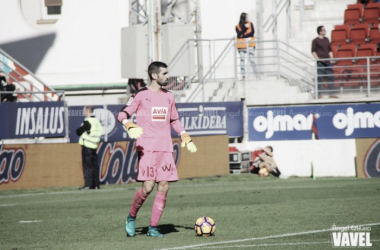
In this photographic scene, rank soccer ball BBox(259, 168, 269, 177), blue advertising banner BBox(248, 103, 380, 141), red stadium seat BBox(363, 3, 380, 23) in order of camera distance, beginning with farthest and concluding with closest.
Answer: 1. red stadium seat BBox(363, 3, 380, 23)
2. blue advertising banner BBox(248, 103, 380, 141)
3. soccer ball BBox(259, 168, 269, 177)

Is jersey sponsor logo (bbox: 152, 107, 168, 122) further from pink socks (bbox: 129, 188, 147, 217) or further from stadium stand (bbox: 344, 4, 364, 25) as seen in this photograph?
stadium stand (bbox: 344, 4, 364, 25)

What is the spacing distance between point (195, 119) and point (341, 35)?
7.08 m

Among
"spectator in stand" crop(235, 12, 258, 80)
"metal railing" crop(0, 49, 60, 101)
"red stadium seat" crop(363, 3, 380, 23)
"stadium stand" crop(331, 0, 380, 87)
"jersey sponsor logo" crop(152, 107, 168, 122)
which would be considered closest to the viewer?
"jersey sponsor logo" crop(152, 107, 168, 122)

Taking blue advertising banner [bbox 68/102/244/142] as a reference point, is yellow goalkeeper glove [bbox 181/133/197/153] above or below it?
below

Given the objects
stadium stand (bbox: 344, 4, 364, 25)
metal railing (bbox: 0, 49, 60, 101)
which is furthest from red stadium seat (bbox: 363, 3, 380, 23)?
metal railing (bbox: 0, 49, 60, 101)

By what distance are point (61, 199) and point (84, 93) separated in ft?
53.7

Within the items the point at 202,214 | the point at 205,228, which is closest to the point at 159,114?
the point at 205,228

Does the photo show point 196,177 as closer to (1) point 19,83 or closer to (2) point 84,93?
(1) point 19,83

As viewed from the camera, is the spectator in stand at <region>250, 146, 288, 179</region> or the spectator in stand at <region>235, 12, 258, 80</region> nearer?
the spectator in stand at <region>250, 146, 288, 179</region>

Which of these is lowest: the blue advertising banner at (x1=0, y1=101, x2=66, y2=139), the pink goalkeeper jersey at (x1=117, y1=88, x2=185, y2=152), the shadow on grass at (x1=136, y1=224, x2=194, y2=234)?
the shadow on grass at (x1=136, y1=224, x2=194, y2=234)

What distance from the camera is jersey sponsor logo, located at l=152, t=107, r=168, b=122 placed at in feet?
32.2

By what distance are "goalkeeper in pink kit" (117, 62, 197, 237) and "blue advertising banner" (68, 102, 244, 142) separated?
11354 mm

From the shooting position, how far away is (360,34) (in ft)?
85.5

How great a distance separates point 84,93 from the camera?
106 feet
